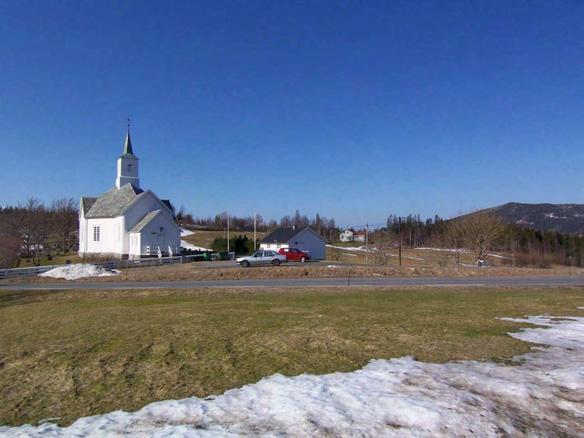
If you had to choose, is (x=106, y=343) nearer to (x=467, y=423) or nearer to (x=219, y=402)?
(x=219, y=402)

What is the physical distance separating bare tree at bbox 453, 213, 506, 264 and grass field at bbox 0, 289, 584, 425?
132 ft

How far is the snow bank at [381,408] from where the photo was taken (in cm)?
491

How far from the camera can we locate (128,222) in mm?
57969

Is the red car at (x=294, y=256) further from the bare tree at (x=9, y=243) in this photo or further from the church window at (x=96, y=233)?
the bare tree at (x=9, y=243)

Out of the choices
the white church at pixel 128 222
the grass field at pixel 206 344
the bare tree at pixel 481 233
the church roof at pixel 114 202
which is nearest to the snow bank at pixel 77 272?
the white church at pixel 128 222

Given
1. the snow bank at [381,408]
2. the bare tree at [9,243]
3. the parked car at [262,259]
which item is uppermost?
the bare tree at [9,243]

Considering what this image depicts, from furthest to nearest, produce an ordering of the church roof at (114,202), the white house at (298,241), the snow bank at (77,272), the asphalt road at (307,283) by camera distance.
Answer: the white house at (298,241) < the church roof at (114,202) < the snow bank at (77,272) < the asphalt road at (307,283)

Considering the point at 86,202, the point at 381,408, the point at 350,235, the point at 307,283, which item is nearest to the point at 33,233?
the point at 86,202

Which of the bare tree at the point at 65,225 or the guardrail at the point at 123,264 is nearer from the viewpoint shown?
the guardrail at the point at 123,264

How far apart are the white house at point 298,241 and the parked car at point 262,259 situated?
1851 cm

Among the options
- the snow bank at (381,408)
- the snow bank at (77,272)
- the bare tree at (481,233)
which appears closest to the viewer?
the snow bank at (381,408)

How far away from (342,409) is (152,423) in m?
2.16

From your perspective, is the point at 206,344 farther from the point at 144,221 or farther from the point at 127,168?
the point at 127,168

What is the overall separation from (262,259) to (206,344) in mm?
34813
